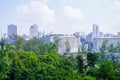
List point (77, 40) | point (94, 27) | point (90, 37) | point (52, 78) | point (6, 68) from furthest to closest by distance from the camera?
point (94, 27), point (90, 37), point (77, 40), point (6, 68), point (52, 78)

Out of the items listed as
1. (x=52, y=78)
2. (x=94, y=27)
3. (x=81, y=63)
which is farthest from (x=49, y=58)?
(x=94, y=27)

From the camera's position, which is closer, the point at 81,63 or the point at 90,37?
the point at 81,63

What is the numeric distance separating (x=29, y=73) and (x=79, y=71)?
5367 millimetres

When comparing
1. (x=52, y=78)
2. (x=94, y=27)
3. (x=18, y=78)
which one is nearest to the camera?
(x=52, y=78)

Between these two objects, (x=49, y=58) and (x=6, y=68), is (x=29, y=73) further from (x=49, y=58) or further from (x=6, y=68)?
(x=49, y=58)

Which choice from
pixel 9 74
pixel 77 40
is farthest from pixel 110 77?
pixel 77 40

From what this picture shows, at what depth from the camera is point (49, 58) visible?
26.7m

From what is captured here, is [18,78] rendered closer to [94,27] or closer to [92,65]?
[92,65]

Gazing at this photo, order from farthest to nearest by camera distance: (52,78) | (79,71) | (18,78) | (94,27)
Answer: (94,27), (79,71), (18,78), (52,78)

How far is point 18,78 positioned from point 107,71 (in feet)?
20.4

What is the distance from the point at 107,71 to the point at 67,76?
337 centimetres

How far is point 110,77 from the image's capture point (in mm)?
22359

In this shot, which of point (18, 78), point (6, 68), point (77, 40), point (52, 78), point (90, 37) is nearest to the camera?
point (52, 78)

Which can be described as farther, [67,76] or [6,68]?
[6,68]
